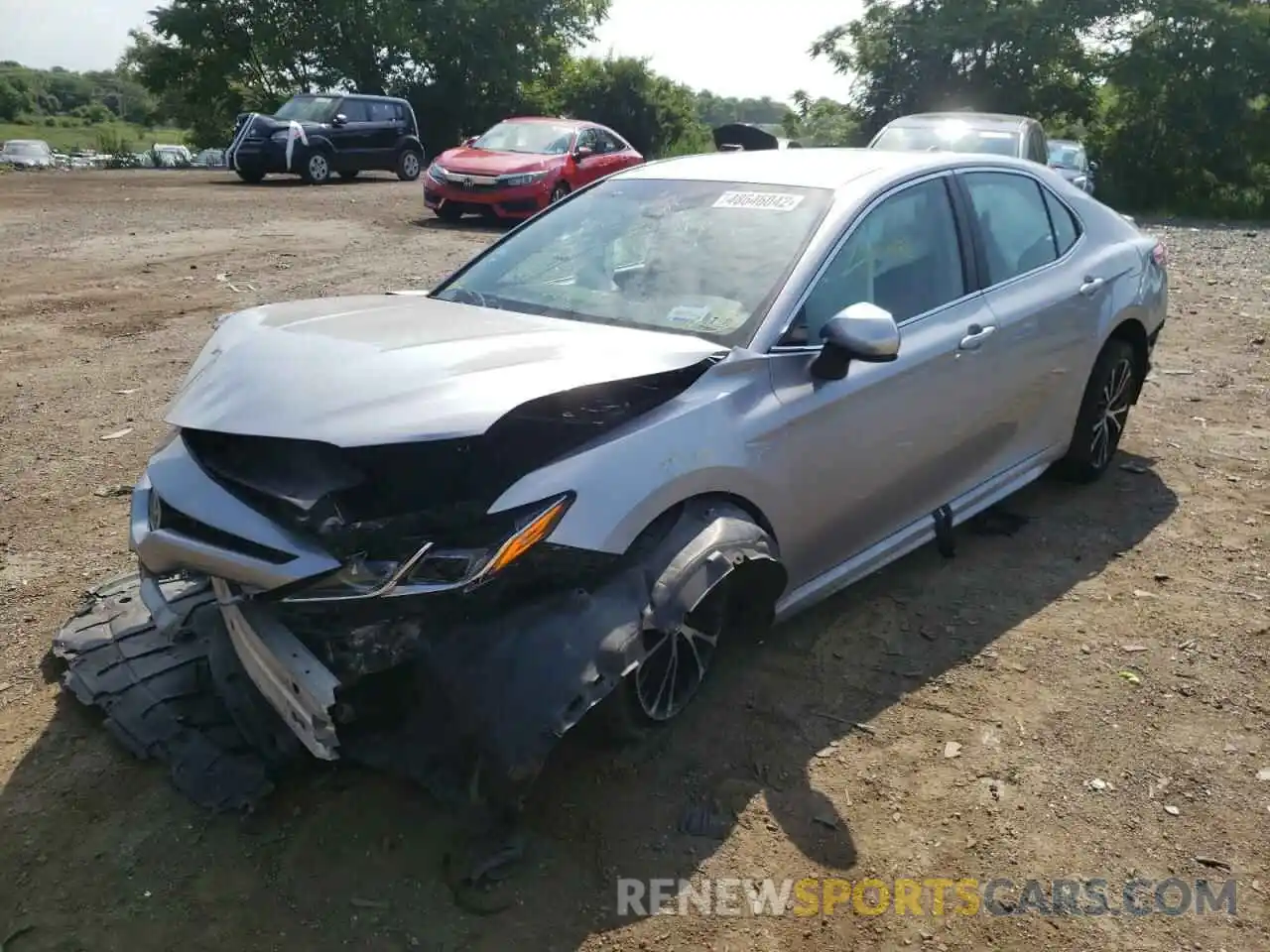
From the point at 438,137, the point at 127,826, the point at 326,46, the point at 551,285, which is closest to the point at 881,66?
the point at 438,137

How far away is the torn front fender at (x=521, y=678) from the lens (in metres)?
2.45

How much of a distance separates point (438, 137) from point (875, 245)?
3284cm

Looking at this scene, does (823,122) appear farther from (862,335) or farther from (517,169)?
(862,335)

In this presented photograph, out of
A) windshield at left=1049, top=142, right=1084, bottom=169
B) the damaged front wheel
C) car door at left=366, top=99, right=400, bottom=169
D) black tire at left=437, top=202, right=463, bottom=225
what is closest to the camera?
the damaged front wheel

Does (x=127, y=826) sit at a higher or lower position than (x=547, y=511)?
lower

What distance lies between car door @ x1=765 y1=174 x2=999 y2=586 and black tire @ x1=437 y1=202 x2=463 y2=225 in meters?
12.2

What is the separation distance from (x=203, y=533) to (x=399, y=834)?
95 cm

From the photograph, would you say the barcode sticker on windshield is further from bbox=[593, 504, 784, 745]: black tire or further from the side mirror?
bbox=[593, 504, 784, 745]: black tire

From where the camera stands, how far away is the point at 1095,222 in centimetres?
492

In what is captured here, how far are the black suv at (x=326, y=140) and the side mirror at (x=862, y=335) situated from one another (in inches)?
750

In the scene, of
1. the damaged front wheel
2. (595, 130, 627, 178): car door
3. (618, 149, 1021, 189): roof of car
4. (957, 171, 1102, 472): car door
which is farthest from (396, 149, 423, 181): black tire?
the damaged front wheel

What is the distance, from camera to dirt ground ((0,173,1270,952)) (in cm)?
251

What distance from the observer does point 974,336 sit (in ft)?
12.8

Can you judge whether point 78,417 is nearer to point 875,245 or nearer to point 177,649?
point 177,649
